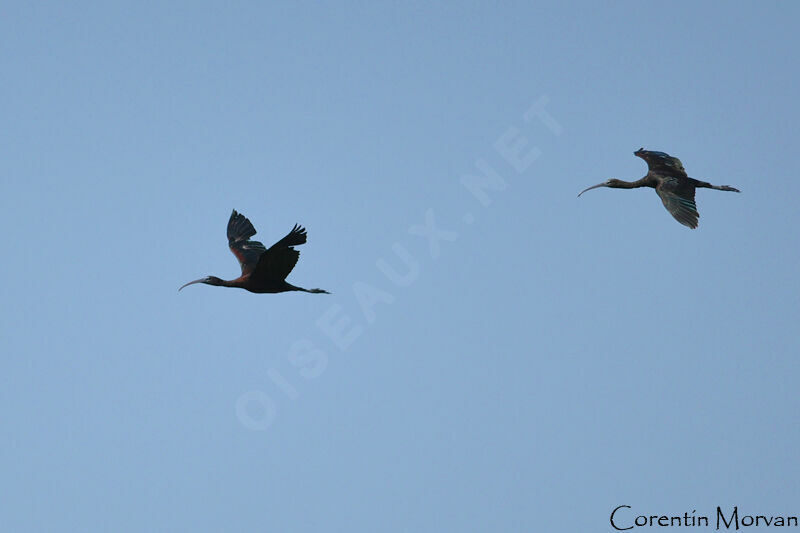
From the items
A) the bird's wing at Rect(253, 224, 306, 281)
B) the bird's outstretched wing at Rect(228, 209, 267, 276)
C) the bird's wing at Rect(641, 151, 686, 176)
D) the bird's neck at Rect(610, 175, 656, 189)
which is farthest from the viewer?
the bird's neck at Rect(610, 175, 656, 189)

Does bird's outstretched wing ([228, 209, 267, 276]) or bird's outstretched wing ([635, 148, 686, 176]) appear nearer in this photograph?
bird's outstretched wing ([228, 209, 267, 276])

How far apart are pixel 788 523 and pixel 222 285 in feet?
57.4

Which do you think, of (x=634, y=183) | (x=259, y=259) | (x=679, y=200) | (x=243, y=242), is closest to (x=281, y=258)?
(x=259, y=259)

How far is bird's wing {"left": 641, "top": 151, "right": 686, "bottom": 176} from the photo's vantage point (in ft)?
108

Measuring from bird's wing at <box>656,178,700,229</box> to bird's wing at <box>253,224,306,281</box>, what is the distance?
36.0 ft

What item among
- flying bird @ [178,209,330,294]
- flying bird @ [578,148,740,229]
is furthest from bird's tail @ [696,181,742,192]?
flying bird @ [178,209,330,294]

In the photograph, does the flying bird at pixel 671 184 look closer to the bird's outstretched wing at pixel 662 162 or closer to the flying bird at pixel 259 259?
the bird's outstretched wing at pixel 662 162

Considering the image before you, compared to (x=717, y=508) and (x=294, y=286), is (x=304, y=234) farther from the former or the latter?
(x=717, y=508)

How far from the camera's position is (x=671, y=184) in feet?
103

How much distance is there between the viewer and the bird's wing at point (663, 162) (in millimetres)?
32812

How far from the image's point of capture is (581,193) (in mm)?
34844

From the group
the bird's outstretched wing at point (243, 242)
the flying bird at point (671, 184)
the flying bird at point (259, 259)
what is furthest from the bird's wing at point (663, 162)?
the bird's outstretched wing at point (243, 242)

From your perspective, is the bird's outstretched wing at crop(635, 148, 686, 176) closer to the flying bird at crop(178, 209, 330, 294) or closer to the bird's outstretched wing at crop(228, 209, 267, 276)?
the flying bird at crop(178, 209, 330, 294)

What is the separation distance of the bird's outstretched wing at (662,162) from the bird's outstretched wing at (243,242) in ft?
42.5
